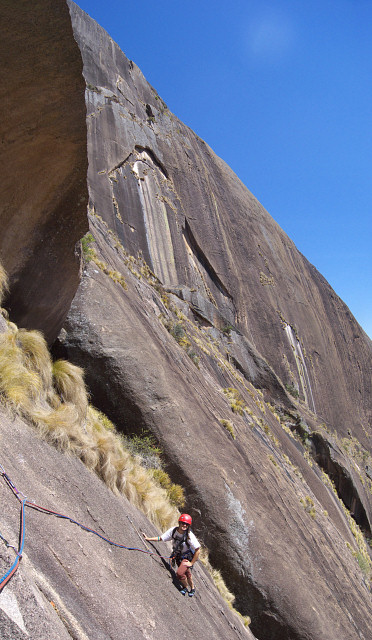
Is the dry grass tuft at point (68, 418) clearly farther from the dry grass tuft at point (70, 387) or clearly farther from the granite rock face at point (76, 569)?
the granite rock face at point (76, 569)

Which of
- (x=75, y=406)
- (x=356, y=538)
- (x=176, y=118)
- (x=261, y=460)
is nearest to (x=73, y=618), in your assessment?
(x=75, y=406)

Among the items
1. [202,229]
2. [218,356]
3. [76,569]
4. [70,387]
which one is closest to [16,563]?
[76,569]

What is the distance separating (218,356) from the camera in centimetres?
1634

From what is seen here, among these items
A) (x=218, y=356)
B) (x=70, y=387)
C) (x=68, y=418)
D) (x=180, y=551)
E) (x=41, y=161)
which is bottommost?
(x=180, y=551)

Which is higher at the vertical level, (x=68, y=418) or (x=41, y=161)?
(x=41, y=161)

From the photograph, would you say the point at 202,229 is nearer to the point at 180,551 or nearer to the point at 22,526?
the point at 180,551

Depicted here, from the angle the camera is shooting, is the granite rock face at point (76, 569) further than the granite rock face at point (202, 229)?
No

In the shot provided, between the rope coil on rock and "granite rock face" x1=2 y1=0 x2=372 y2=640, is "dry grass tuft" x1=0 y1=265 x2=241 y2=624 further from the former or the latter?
the rope coil on rock

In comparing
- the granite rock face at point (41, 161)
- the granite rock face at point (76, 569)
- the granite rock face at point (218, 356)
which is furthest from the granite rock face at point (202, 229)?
the granite rock face at point (76, 569)

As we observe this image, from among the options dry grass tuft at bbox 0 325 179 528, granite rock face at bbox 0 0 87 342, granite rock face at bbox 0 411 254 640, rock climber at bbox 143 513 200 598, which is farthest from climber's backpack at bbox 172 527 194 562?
granite rock face at bbox 0 0 87 342

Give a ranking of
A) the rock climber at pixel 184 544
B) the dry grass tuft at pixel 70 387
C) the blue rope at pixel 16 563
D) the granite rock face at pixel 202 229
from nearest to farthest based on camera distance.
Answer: the blue rope at pixel 16 563 → the rock climber at pixel 184 544 → the dry grass tuft at pixel 70 387 → the granite rock face at pixel 202 229

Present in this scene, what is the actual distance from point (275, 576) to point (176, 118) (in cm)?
2915

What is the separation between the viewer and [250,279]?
28.1m

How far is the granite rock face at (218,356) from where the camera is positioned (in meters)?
8.00
